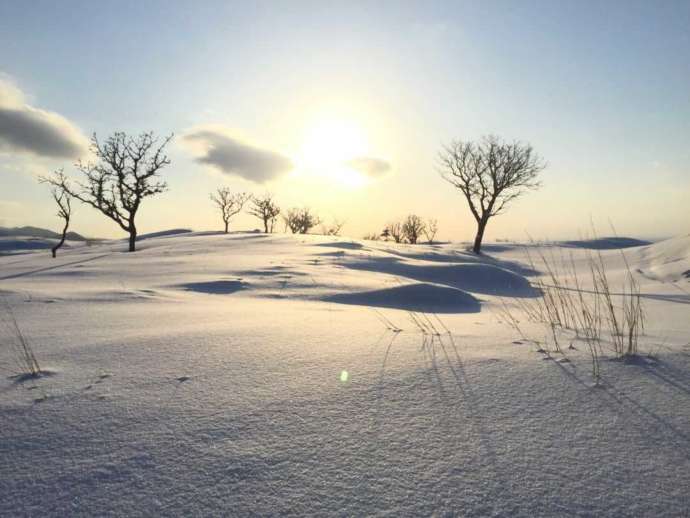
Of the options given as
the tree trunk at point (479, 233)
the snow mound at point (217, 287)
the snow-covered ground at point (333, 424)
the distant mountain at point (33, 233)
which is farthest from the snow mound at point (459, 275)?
the distant mountain at point (33, 233)

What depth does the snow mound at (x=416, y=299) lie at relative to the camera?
506cm

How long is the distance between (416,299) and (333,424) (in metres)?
4.16

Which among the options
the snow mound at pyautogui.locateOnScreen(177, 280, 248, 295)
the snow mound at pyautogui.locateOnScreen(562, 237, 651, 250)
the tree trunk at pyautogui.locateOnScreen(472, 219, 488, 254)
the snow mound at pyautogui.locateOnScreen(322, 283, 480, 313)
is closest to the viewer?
the snow mound at pyautogui.locateOnScreen(322, 283, 480, 313)

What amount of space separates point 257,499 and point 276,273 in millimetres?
5713

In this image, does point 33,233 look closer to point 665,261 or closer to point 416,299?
point 416,299

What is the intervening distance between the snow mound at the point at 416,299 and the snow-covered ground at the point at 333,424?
2117 mm

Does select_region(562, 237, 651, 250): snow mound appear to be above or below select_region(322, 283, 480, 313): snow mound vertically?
above

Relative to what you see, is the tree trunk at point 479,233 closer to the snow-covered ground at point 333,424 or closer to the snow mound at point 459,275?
the snow mound at point 459,275

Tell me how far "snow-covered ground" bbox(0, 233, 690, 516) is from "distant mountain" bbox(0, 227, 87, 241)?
5893 centimetres

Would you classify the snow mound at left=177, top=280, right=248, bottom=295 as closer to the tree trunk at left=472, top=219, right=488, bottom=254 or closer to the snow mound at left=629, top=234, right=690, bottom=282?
the snow mound at left=629, top=234, right=690, bottom=282

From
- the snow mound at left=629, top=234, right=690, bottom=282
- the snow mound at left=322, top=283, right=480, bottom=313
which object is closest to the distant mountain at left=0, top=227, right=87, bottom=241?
the snow mound at left=322, top=283, right=480, bottom=313

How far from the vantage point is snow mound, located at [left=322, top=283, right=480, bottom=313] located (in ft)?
16.6

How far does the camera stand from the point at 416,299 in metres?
5.39

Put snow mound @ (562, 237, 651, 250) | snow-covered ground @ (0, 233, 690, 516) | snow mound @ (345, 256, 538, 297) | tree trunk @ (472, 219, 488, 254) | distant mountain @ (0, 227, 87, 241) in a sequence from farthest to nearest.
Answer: distant mountain @ (0, 227, 87, 241) < snow mound @ (562, 237, 651, 250) < tree trunk @ (472, 219, 488, 254) < snow mound @ (345, 256, 538, 297) < snow-covered ground @ (0, 233, 690, 516)
